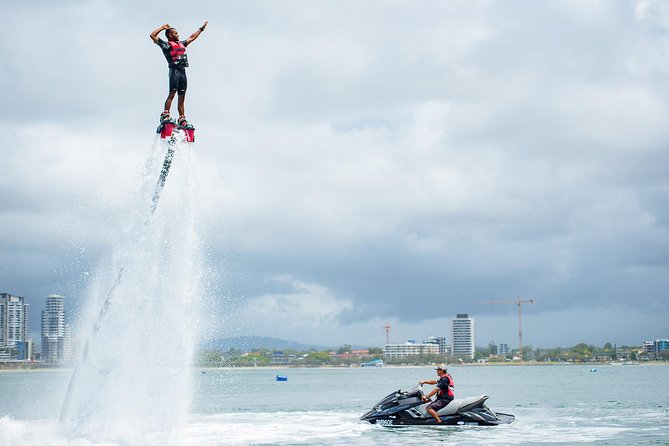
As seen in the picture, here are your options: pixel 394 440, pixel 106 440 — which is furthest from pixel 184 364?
pixel 394 440

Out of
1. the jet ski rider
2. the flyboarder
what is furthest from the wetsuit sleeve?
the jet ski rider

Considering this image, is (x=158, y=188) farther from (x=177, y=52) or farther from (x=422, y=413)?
(x=422, y=413)

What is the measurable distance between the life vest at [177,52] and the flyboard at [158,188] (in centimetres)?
144

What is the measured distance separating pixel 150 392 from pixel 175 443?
295 cm

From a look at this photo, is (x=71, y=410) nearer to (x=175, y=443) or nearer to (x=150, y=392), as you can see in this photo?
(x=150, y=392)

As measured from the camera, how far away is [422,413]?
3650cm

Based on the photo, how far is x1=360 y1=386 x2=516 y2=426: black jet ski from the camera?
119ft

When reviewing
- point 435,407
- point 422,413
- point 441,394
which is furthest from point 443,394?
point 422,413

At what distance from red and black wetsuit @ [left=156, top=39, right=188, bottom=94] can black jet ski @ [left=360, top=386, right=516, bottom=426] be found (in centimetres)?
1945

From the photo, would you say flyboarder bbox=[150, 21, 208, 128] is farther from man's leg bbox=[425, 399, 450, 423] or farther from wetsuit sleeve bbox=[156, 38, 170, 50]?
man's leg bbox=[425, 399, 450, 423]

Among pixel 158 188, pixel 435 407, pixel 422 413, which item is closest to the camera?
pixel 158 188

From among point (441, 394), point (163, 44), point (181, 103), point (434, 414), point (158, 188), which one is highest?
point (163, 44)

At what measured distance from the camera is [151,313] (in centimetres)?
2436

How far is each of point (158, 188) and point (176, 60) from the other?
3409mm
